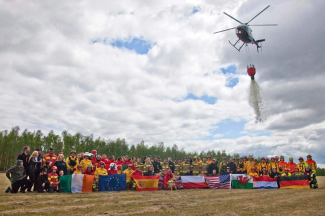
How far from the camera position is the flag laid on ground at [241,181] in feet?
56.6

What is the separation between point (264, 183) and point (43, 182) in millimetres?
13585

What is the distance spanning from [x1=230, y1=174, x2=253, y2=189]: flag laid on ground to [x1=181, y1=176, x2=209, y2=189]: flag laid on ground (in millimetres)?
2002

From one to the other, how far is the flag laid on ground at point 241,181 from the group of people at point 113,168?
51 centimetres

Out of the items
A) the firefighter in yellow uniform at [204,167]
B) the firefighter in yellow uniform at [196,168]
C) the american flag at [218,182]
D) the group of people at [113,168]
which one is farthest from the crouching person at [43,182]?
the firefighter in yellow uniform at [204,167]

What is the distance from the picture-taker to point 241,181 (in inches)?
682

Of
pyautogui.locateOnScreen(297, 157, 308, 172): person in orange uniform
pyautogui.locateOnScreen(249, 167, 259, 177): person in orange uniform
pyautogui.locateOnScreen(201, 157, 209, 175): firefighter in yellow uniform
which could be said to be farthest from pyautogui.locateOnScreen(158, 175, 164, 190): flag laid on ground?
pyautogui.locateOnScreen(297, 157, 308, 172): person in orange uniform

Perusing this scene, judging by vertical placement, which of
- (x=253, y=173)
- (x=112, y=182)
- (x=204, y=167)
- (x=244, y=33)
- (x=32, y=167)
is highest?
(x=244, y=33)

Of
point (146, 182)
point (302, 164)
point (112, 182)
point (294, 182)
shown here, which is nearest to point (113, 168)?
point (112, 182)

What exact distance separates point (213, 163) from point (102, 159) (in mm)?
7780

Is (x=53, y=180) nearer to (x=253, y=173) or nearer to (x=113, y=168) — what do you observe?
(x=113, y=168)

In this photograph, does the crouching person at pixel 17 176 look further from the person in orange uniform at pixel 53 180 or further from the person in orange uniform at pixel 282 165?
the person in orange uniform at pixel 282 165

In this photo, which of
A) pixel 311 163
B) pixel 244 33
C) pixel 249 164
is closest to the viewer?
pixel 311 163

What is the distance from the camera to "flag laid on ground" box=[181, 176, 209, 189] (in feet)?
54.0

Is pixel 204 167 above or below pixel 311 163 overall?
below
